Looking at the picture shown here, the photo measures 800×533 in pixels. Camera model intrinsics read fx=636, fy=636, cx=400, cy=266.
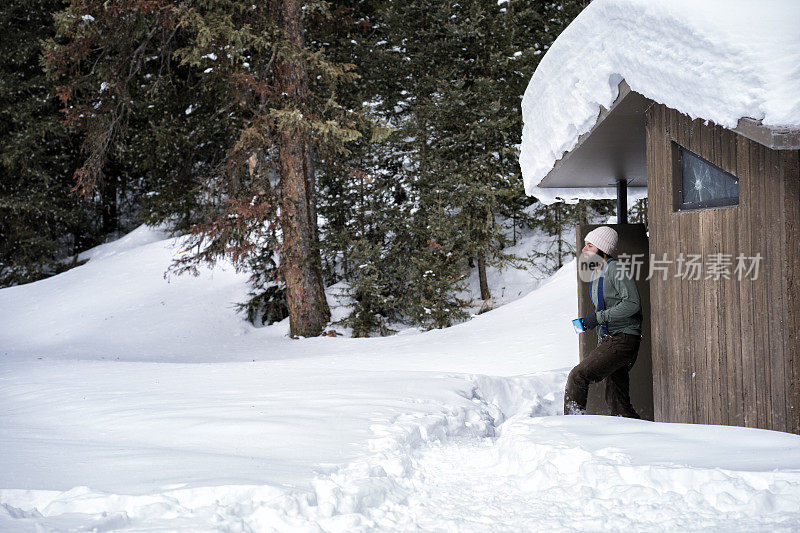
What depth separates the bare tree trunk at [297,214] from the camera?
14.4m

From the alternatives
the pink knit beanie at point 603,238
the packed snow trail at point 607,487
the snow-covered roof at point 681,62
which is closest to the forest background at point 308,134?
the snow-covered roof at point 681,62

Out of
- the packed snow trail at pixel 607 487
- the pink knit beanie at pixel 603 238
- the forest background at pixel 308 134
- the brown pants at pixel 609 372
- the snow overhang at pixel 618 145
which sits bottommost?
the packed snow trail at pixel 607 487

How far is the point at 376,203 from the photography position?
17.0m

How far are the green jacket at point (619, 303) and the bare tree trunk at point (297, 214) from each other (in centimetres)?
917

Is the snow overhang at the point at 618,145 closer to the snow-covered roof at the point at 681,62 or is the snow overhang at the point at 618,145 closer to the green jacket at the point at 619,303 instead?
the snow-covered roof at the point at 681,62

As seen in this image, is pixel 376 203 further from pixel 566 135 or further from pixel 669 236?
pixel 669 236

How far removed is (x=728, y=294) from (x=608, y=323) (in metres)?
1.59

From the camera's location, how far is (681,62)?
4.58 meters

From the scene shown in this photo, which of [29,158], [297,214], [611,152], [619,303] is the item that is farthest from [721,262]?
[29,158]

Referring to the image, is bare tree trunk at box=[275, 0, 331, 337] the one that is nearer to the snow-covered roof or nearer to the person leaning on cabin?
the snow-covered roof

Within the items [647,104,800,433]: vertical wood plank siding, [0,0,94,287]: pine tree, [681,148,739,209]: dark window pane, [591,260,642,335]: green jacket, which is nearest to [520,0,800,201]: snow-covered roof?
[647,104,800,433]: vertical wood plank siding

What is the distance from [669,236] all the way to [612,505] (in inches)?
113

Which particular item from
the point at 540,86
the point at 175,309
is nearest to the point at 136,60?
the point at 175,309

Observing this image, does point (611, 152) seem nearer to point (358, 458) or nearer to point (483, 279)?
point (358, 458)
